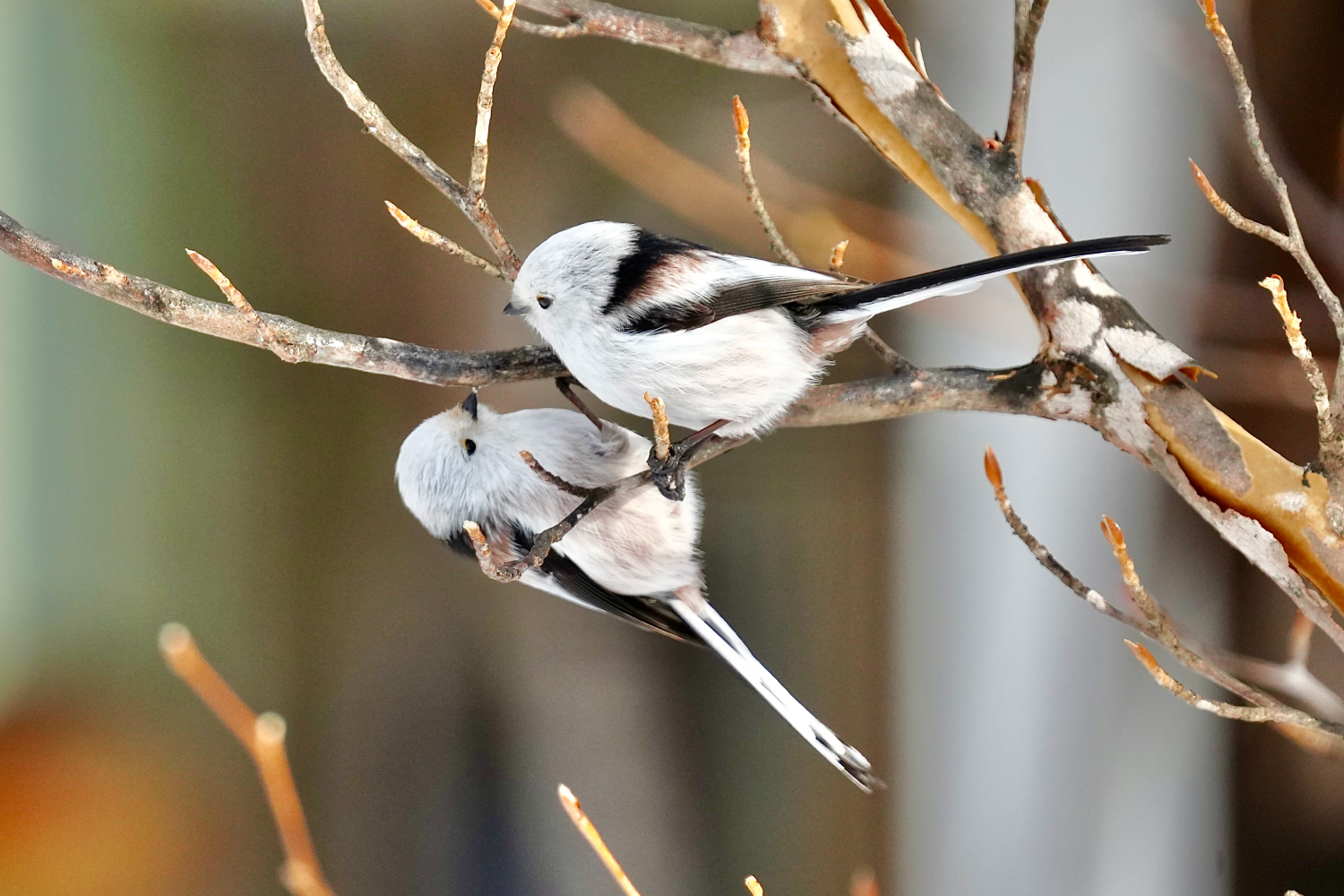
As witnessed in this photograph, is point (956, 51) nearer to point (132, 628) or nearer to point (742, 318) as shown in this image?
point (742, 318)

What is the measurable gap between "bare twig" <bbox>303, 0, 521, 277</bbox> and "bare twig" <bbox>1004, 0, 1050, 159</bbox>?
231 mm

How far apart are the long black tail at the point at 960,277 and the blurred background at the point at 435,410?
0.34m

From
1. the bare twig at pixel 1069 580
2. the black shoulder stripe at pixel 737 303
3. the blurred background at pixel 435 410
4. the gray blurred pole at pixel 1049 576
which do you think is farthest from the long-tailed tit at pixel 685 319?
the gray blurred pole at pixel 1049 576

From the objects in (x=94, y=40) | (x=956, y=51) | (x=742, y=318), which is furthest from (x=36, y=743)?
(x=956, y=51)

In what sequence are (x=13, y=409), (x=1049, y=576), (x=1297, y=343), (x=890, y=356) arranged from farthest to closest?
(x=1049, y=576), (x=13, y=409), (x=890, y=356), (x=1297, y=343)

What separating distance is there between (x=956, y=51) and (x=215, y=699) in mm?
861

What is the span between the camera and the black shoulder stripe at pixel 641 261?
0.36 metres

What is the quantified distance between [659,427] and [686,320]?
0.19 ft

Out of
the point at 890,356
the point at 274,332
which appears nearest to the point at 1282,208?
the point at 890,356

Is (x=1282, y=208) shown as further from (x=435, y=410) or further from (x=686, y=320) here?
(x=435, y=410)

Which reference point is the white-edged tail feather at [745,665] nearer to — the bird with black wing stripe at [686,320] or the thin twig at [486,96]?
the bird with black wing stripe at [686,320]

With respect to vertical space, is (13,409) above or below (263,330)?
below

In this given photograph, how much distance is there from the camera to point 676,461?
362 mm

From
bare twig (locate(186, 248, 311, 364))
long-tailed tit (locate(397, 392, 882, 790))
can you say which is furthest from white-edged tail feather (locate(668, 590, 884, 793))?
bare twig (locate(186, 248, 311, 364))
